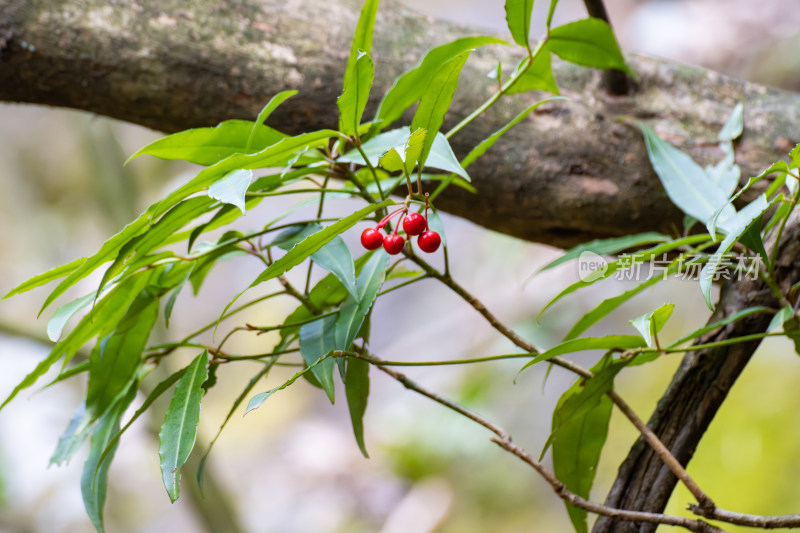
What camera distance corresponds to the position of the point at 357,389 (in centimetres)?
61

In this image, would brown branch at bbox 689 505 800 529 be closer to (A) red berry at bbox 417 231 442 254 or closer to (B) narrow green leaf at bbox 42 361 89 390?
(A) red berry at bbox 417 231 442 254

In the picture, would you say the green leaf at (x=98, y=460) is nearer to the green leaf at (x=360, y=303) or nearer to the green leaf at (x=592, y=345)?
the green leaf at (x=360, y=303)

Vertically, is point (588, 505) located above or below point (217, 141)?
below

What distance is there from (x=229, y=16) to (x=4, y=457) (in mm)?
1864

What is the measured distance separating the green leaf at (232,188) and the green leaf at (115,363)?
205 millimetres

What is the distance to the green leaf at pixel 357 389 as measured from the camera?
60 cm

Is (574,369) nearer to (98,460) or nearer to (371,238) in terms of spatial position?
(371,238)

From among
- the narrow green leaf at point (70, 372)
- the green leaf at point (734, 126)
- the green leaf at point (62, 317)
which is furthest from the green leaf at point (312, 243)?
the green leaf at point (734, 126)

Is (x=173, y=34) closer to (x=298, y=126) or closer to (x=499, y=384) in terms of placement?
(x=298, y=126)

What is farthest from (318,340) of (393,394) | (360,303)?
(393,394)

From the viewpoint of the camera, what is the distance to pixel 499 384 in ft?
6.81

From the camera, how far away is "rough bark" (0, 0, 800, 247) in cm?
82

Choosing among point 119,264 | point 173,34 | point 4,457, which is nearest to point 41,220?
point 4,457

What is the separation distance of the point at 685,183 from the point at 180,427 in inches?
21.2
